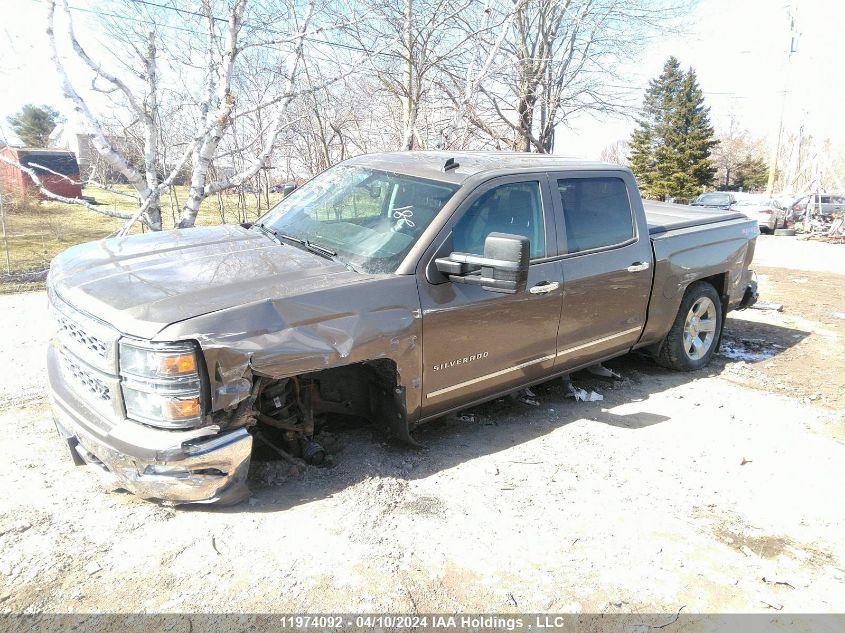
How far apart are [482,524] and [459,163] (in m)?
2.29

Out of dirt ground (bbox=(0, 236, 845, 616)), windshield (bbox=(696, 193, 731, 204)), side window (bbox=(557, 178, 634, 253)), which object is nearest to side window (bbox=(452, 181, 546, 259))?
side window (bbox=(557, 178, 634, 253))

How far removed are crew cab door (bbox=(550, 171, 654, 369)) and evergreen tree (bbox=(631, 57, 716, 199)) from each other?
36.6 meters

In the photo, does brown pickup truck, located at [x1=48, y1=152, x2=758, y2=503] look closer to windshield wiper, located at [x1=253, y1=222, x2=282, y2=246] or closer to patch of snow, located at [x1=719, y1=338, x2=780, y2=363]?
windshield wiper, located at [x1=253, y1=222, x2=282, y2=246]

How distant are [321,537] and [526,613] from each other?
1013 millimetres

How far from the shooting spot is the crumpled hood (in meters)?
2.60

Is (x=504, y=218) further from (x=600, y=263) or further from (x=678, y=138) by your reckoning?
(x=678, y=138)

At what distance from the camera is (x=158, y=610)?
7.54ft

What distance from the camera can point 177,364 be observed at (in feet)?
8.16

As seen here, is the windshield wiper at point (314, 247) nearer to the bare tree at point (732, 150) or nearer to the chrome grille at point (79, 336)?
the chrome grille at point (79, 336)

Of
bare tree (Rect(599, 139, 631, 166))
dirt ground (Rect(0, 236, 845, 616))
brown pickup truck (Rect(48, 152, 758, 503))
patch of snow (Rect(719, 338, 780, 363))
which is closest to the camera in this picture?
dirt ground (Rect(0, 236, 845, 616))

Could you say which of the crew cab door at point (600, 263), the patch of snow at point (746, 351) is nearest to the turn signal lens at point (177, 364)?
the crew cab door at point (600, 263)

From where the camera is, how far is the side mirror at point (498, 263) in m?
2.94

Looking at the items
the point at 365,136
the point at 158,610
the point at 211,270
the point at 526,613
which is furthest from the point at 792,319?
the point at 365,136

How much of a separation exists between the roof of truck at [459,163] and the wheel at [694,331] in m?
1.49
